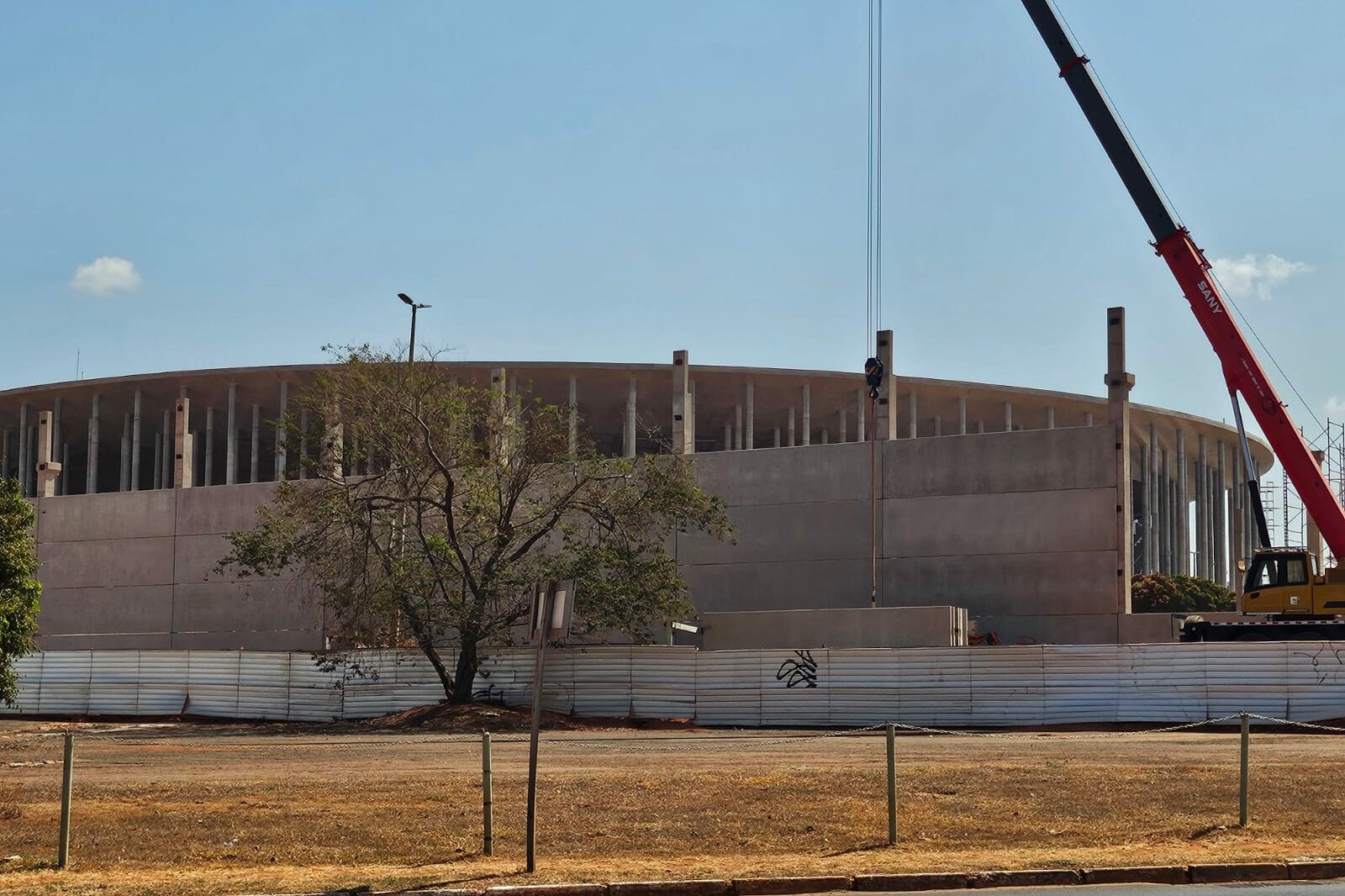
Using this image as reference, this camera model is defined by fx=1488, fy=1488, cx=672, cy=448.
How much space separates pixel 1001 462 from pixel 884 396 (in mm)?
4281

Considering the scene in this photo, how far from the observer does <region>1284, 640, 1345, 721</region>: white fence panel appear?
100 ft

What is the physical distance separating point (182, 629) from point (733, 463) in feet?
69.3

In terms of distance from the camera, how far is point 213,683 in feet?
130

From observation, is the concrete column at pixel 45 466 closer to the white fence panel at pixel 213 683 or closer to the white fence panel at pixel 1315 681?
the white fence panel at pixel 213 683

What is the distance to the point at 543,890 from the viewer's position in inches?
492

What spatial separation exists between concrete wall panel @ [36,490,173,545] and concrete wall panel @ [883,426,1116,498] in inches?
1049

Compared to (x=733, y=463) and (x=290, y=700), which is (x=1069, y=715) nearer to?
(x=733, y=463)

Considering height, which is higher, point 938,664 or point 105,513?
point 105,513

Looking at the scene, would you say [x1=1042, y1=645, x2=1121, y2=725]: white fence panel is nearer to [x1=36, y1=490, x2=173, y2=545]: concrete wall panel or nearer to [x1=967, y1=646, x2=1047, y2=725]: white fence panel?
[x1=967, y1=646, x2=1047, y2=725]: white fence panel

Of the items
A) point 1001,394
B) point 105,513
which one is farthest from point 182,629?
point 1001,394

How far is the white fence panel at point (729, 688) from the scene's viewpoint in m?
33.7

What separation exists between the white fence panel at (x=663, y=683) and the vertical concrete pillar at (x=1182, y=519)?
4904 cm

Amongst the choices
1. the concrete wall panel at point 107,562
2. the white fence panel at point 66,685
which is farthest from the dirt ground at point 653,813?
the concrete wall panel at point 107,562

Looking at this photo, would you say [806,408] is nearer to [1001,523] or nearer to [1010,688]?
[1001,523]
